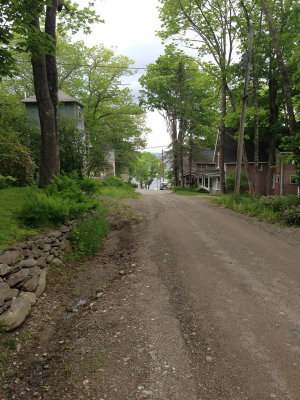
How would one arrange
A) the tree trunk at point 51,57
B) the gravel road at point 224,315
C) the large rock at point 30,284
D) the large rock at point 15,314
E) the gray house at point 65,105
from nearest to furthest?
the gravel road at point 224,315 < the large rock at point 15,314 < the large rock at point 30,284 < the tree trunk at point 51,57 < the gray house at point 65,105

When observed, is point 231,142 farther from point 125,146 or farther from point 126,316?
point 126,316

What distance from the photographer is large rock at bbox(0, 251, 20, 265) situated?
429 cm

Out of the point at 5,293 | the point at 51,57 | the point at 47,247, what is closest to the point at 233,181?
the point at 51,57

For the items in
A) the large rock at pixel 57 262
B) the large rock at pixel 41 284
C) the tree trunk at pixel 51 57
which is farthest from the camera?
the tree trunk at pixel 51 57

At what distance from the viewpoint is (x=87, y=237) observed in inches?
290

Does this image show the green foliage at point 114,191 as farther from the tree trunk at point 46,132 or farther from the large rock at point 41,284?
the large rock at point 41,284

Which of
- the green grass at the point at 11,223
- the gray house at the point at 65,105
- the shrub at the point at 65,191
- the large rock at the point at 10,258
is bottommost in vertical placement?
the large rock at the point at 10,258

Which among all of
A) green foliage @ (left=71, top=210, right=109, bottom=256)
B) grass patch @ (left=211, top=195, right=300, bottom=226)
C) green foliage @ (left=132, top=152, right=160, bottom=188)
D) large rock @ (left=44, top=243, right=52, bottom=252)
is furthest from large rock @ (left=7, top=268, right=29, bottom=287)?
green foliage @ (left=132, top=152, right=160, bottom=188)

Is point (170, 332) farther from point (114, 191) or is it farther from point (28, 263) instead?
point (114, 191)

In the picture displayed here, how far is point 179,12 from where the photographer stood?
1833cm

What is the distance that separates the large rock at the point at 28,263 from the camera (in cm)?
467

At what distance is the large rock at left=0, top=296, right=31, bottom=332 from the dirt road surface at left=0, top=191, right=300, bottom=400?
160 millimetres

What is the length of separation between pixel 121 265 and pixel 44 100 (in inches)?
267

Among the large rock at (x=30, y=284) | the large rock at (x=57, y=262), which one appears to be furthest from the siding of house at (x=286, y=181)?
the large rock at (x=30, y=284)
